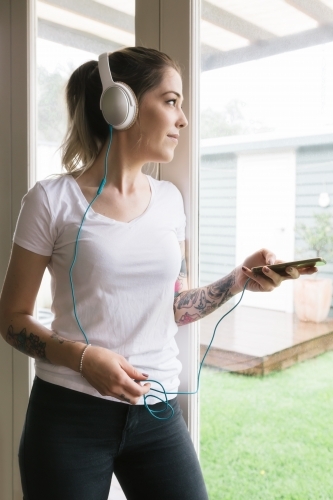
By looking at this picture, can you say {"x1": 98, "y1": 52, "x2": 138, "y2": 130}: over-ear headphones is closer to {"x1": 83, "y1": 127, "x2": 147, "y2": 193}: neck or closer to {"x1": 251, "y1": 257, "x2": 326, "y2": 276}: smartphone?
{"x1": 83, "y1": 127, "x2": 147, "y2": 193}: neck

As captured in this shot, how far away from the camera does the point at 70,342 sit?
3.82 feet

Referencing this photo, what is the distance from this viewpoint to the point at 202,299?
129 cm

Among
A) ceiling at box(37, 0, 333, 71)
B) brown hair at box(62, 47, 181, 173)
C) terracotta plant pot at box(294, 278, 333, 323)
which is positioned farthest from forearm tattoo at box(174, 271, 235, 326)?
ceiling at box(37, 0, 333, 71)

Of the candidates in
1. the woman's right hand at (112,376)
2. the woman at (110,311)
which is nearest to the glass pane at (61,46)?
the woman at (110,311)

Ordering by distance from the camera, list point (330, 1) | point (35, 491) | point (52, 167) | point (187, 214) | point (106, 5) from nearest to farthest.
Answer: point (330, 1) → point (35, 491) → point (187, 214) → point (106, 5) → point (52, 167)

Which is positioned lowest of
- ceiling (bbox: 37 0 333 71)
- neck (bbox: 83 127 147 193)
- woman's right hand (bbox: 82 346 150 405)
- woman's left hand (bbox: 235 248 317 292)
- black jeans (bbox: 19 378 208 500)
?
black jeans (bbox: 19 378 208 500)

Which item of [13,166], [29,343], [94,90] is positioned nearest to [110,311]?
[29,343]

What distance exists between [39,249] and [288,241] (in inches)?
22.4

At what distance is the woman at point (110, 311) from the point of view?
3.91ft

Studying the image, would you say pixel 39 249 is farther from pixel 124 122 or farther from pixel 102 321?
pixel 124 122

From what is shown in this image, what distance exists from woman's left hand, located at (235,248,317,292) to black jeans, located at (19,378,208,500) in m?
0.35

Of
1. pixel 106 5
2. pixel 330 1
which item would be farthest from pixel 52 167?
pixel 330 1

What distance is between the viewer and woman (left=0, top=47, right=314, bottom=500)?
3.91 feet

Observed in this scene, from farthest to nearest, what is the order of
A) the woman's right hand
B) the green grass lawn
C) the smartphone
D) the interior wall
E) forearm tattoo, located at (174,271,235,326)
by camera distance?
the interior wall < forearm tattoo, located at (174,271,235,326) < the green grass lawn < the woman's right hand < the smartphone
